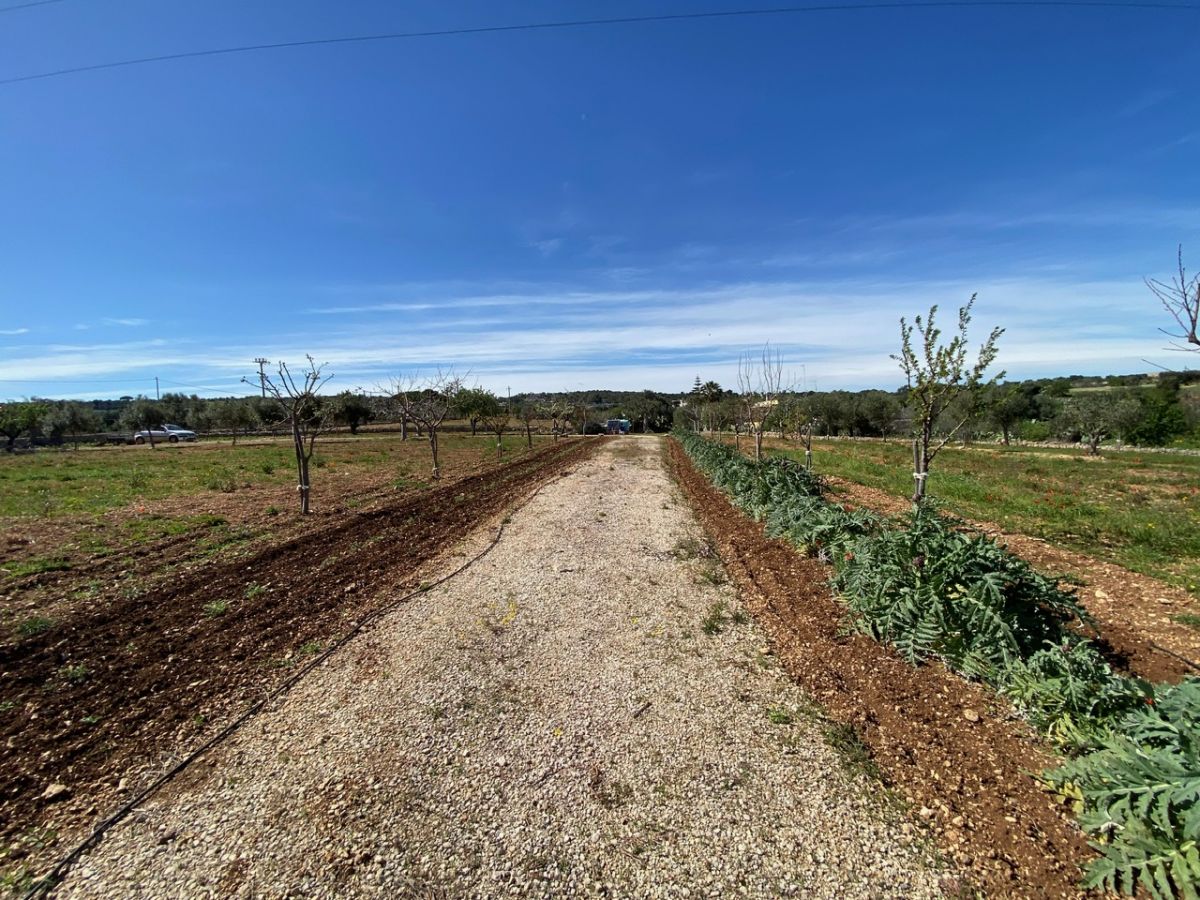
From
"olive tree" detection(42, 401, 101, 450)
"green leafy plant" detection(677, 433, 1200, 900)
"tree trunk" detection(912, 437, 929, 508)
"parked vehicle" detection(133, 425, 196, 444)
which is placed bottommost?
"green leafy plant" detection(677, 433, 1200, 900)

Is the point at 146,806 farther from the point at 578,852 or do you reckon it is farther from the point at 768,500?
the point at 768,500

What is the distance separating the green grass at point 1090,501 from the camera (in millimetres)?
8555

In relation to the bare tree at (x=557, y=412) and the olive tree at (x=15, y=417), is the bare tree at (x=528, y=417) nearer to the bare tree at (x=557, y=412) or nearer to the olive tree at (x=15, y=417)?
the bare tree at (x=557, y=412)

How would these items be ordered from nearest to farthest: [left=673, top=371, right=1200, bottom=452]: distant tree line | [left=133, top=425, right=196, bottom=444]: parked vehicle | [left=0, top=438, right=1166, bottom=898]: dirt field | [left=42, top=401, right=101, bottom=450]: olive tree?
[left=0, top=438, right=1166, bottom=898]: dirt field → [left=673, top=371, right=1200, bottom=452]: distant tree line → [left=133, top=425, right=196, bottom=444]: parked vehicle → [left=42, top=401, right=101, bottom=450]: olive tree

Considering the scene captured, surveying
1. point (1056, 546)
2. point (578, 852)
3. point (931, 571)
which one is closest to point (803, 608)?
point (931, 571)

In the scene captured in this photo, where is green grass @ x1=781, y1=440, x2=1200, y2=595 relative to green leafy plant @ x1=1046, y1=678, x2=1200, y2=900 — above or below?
below

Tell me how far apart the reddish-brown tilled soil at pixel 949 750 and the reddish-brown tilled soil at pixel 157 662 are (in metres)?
5.78

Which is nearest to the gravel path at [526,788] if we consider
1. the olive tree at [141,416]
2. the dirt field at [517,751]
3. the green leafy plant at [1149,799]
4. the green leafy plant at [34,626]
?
the dirt field at [517,751]

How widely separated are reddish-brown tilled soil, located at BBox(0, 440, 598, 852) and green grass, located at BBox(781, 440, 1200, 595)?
11.6 meters

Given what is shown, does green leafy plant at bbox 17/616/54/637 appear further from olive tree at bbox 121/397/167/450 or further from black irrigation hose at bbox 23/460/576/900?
olive tree at bbox 121/397/167/450

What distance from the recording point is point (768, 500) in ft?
39.1

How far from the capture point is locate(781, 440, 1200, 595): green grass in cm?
855

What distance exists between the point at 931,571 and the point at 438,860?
5.19 metres

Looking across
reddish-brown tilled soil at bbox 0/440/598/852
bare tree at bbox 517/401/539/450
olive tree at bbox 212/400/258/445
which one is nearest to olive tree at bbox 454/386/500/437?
bare tree at bbox 517/401/539/450
